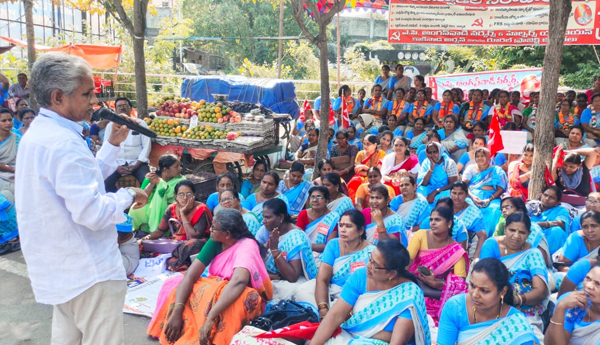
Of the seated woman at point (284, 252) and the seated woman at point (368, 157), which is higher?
the seated woman at point (368, 157)

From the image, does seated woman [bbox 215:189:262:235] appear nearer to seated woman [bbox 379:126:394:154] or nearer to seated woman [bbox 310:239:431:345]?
seated woman [bbox 310:239:431:345]

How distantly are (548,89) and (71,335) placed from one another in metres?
4.80

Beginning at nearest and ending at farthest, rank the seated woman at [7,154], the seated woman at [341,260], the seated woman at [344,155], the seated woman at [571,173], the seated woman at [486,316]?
1. the seated woman at [486,316]
2. the seated woman at [341,260]
3. the seated woman at [571,173]
4. the seated woman at [7,154]
5. the seated woman at [344,155]

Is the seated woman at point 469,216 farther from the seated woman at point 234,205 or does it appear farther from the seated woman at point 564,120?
the seated woman at point 564,120

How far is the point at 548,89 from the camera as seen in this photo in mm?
5215

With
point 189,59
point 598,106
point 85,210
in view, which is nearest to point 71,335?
point 85,210

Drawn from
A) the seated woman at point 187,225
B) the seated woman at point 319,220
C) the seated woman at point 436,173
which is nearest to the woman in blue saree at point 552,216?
the seated woman at point 436,173

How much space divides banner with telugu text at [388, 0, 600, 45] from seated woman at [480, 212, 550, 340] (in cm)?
593

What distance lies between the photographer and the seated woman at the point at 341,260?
378 centimetres

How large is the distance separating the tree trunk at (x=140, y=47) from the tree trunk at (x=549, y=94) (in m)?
5.62

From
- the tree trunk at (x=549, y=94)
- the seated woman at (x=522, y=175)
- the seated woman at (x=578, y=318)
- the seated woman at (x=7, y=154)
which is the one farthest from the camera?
the seated woman at (x=7, y=154)

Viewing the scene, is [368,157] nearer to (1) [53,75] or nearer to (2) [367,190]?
(2) [367,190]

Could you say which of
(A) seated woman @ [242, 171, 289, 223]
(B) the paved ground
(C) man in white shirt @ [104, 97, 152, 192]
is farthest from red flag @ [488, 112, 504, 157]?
(B) the paved ground

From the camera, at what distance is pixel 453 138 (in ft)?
26.0
